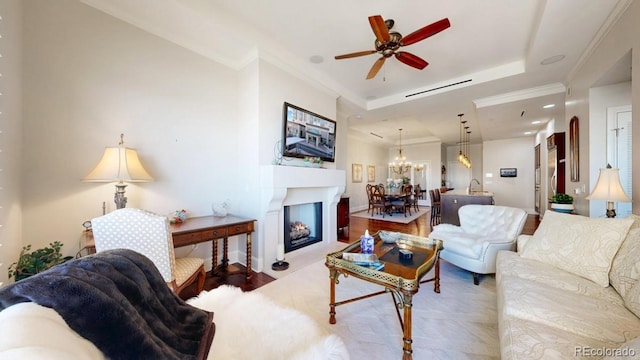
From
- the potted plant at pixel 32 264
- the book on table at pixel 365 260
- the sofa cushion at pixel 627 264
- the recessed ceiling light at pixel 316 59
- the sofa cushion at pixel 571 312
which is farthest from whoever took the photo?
the recessed ceiling light at pixel 316 59

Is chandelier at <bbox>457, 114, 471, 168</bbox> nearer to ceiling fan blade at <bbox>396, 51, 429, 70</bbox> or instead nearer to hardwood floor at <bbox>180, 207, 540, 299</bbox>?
hardwood floor at <bbox>180, 207, 540, 299</bbox>

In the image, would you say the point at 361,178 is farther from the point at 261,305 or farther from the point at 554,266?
the point at 261,305

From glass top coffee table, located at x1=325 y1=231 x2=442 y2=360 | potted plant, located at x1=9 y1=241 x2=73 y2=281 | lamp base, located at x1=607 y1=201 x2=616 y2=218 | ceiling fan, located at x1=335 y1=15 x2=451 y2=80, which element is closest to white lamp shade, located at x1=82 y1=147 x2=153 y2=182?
potted plant, located at x1=9 y1=241 x2=73 y2=281

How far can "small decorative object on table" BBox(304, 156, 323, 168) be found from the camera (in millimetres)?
3424

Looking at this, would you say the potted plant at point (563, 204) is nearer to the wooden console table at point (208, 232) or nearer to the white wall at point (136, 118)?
the white wall at point (136, 118)

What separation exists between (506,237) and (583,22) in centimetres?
228

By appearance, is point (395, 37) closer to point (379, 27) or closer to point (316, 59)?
point (379, 27)

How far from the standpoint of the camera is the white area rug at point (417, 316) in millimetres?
1518

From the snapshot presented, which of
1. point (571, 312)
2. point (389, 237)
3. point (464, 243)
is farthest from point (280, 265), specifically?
point (571, 312)

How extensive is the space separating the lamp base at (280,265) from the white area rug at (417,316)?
9.4 inches

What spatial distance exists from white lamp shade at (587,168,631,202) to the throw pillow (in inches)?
19.1

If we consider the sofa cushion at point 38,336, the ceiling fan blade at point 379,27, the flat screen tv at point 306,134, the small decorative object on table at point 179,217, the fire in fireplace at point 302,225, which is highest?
the ceiling fan blade at point 379,27

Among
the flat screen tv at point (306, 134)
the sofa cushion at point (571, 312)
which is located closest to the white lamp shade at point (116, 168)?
the flat screen tv at point (306, 134)

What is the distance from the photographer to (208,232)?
88.2 inches
